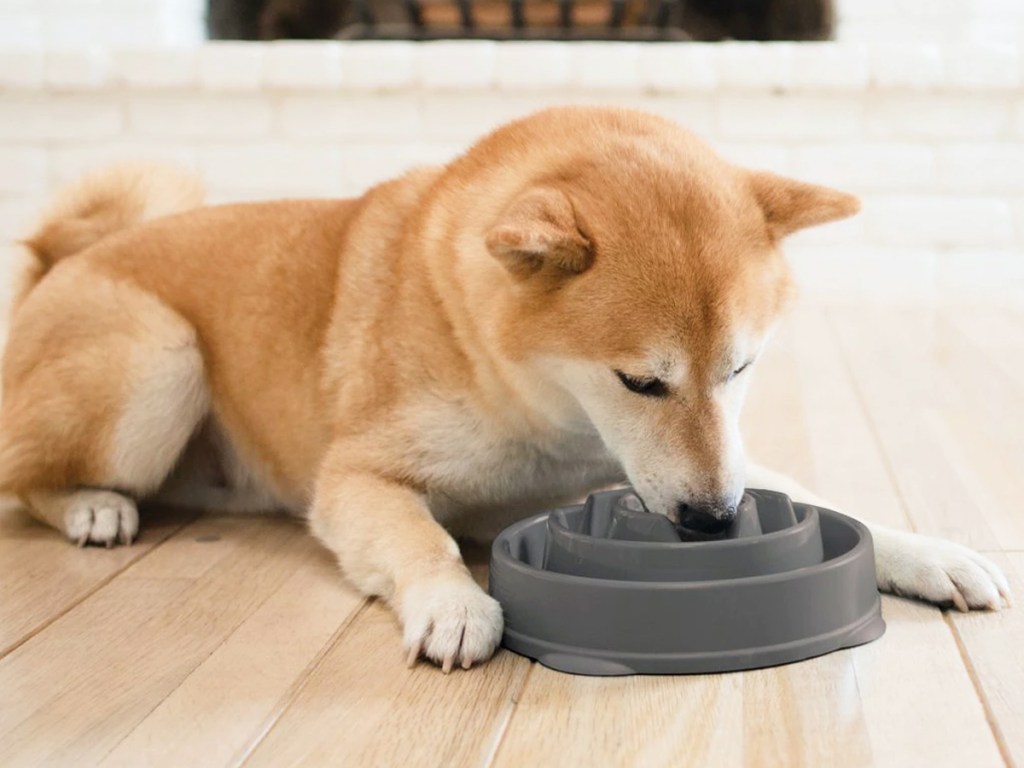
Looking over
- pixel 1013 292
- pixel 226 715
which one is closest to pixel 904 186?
pixel 1013 292

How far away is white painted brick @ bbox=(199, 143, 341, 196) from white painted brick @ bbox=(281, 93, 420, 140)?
0.21ft

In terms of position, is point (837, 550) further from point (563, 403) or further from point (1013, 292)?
point (1013, 292)

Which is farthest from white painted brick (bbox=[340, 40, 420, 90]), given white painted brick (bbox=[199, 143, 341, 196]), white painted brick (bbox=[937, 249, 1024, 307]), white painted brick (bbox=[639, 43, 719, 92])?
white painted brick (bbox=[937, 249, 1024, 307])

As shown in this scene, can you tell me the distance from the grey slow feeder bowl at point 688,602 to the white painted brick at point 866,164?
2.76 metres

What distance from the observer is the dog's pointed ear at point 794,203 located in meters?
1.54

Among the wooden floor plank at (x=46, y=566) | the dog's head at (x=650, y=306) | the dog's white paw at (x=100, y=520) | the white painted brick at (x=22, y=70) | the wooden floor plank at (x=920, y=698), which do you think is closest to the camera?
the wooden floor plank at (x=920, y=698)

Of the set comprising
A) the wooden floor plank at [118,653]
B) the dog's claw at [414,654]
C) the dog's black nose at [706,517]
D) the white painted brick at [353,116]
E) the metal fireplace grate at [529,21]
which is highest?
the metal fireplace grate at [529,21]

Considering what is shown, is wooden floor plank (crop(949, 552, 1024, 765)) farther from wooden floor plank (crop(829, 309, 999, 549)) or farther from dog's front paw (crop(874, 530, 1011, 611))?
wooden floor plank (crop(829, 309, 999, 549))

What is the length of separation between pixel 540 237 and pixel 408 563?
0.42 m

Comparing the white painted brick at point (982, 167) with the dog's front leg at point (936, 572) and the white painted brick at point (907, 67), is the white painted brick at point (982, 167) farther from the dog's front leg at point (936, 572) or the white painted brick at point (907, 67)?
the dog's front leg at point (936, 572)

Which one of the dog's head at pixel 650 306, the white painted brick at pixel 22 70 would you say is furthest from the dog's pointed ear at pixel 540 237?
the white painted brick at pixel 22 70

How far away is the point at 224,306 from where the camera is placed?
1878mm

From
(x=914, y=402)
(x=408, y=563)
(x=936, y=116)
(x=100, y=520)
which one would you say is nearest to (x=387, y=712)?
(x=408, y=563)

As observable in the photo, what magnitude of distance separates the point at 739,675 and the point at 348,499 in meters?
0.59
